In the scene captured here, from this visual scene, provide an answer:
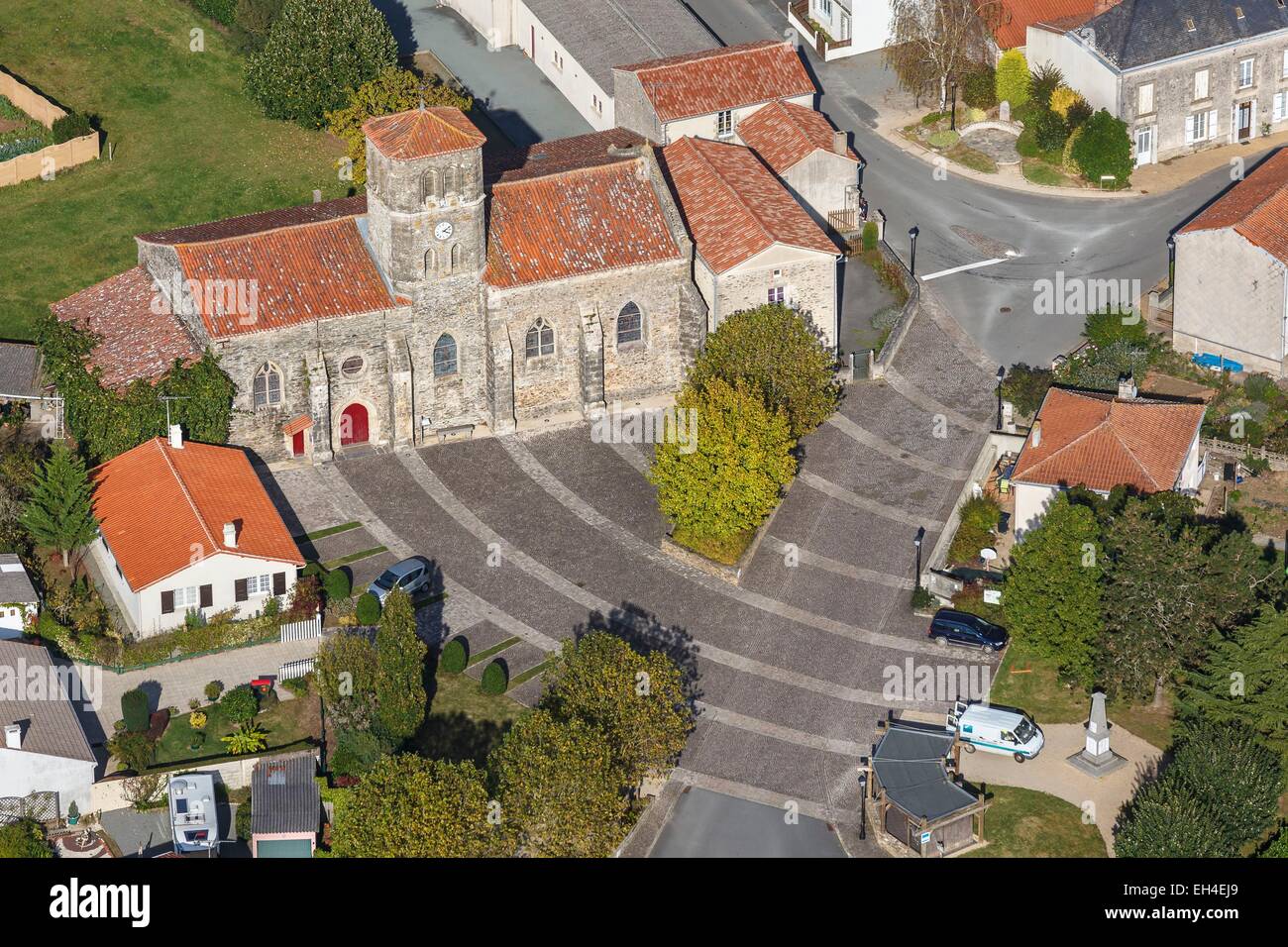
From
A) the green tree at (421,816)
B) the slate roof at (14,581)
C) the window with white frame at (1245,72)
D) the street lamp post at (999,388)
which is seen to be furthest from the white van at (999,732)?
the window with white frame at (1245,72)

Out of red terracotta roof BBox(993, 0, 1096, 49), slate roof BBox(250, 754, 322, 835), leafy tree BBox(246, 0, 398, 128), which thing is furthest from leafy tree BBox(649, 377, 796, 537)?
red terracotta roof BBox(993, 0, 1096, 49)

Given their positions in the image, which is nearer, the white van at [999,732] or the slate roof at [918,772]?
the slate roof at [918,772]

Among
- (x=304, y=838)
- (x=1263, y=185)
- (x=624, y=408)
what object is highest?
(x=1263, y=185)

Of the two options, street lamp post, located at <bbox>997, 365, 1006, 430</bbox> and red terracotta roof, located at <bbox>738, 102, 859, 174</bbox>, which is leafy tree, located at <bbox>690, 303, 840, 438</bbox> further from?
red terracotta roof, located at <bbox>738, 102, 859, 174</bbox>

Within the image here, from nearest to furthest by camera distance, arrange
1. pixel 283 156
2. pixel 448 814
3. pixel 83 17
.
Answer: pixel 448 814, pixel 283 156, pixel 83 17

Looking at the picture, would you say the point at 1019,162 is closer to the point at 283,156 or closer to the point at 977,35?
the point at 977,35

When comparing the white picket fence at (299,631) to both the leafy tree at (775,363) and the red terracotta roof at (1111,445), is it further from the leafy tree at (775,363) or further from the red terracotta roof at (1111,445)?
the red terracotta roof at (1111,445)

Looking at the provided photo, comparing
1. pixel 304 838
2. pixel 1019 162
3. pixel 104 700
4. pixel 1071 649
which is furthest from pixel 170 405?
pixel 1019 162
